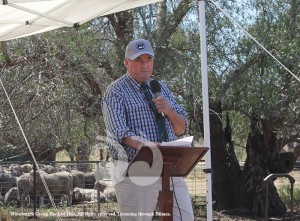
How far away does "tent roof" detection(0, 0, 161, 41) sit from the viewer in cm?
611

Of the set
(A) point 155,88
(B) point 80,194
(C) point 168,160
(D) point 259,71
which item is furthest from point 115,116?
(B) point 80,194

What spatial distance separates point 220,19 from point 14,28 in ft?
10.5

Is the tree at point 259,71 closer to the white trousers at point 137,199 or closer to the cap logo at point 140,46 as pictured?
the cap logo at point 140,46

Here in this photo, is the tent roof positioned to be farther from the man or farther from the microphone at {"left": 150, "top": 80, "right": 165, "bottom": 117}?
the microphone at {"left": 150, "top": 80, "right": 165, "bottom": 117}

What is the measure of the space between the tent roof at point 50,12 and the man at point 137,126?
6.27 feet

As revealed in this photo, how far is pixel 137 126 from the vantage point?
4.14 metres

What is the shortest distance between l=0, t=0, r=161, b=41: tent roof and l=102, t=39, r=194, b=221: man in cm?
191

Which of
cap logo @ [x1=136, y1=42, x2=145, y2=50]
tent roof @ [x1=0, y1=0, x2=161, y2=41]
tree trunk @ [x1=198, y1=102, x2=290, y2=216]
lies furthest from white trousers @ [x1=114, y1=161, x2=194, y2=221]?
tree trunk @ [x1=198, y1=102, x2=290, y2=216]

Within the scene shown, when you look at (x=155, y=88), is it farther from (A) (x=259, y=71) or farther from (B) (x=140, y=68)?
(A) (x=259, y=71)

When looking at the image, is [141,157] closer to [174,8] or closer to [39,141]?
[174,8]

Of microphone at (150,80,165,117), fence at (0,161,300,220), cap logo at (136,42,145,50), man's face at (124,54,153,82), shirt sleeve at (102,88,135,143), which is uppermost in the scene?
cap logo at (136,42,145,50)

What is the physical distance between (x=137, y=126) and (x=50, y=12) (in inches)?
104

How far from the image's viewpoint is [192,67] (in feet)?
28.3

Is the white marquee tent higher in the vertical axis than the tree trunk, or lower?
higher
